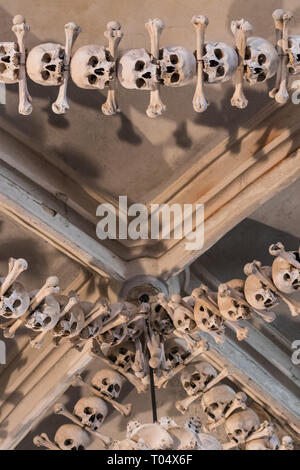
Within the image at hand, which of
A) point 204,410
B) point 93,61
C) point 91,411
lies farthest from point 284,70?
point 91,411

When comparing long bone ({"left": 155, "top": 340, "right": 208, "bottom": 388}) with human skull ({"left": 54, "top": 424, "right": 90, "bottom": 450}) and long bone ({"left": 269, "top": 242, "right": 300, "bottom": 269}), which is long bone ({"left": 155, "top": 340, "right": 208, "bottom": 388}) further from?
long bone ({"left": 269, "top": 242, "right": 300, "bottom": 269})

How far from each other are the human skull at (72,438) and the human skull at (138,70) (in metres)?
2.16

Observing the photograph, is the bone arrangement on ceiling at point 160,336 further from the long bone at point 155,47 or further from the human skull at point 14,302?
the long bone at point 155,47

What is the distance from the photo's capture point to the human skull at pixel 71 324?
499 cm

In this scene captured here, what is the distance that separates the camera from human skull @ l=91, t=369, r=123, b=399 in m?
5.68

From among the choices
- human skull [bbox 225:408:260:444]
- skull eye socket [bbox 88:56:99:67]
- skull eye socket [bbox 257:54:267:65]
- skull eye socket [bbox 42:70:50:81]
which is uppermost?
skull eye socket [bbox 257:54:267:65]

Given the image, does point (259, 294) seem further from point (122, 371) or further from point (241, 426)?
point (122, 371)

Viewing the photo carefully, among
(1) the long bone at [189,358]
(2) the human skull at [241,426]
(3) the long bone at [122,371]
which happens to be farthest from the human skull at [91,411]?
(2) the human skull at [241,426]

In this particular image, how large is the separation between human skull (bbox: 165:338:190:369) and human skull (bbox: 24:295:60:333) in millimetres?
979

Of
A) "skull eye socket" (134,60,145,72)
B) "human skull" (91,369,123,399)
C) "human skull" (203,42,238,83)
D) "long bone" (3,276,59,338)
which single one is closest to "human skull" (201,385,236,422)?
"human skull" (91,369,123,399)

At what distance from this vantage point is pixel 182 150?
5.41 metres

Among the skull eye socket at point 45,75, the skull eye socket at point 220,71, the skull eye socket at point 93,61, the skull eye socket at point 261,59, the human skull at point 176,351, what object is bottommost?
the human skull at point 176,351

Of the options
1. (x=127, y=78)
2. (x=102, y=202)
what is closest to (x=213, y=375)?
(x=102, y=202)

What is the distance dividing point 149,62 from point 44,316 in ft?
4.08
